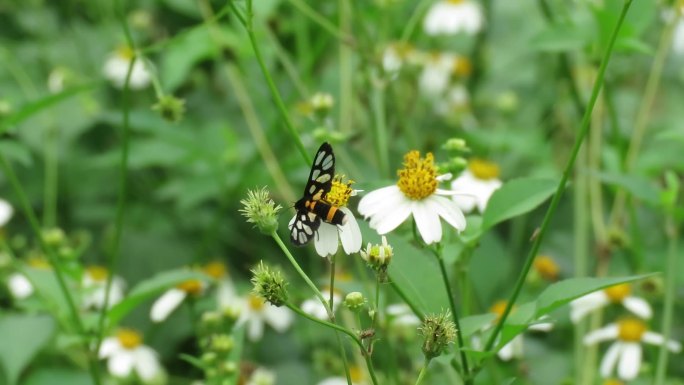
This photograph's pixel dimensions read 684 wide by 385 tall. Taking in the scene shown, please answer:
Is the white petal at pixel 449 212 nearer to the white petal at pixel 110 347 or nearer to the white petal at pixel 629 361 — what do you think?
the white petal at pixel 629 361

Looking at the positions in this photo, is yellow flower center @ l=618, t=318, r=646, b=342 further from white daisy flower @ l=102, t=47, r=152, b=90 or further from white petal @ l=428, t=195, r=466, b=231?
white daisy flower @ l=102, t=47, r=152, b=90

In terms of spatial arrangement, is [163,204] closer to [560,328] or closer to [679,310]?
[560,328]

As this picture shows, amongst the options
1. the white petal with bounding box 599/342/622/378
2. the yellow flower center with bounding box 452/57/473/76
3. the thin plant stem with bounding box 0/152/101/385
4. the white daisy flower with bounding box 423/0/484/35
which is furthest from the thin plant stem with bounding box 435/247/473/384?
the yellow flower center with bounding box 452/57/473/76

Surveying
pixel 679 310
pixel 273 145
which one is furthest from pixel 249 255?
pixel 679 310

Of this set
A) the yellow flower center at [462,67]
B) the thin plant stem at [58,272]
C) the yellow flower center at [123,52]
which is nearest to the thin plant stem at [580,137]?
the thin plant stem at [58,272]

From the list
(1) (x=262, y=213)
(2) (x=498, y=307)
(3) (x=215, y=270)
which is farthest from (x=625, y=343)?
(1) (x=262, y=213)
